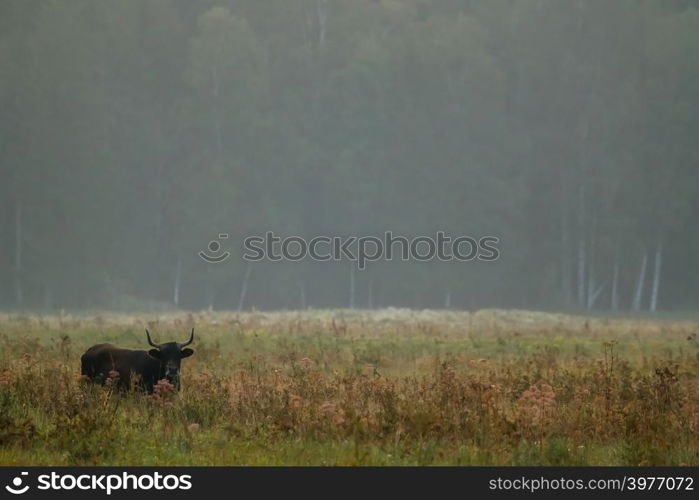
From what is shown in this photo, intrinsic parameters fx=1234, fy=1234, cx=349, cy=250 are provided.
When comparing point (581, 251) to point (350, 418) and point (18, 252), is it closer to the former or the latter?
point (18, 252)

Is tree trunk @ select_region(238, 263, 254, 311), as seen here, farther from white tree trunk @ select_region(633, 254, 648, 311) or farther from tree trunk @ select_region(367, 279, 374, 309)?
white tree trunk @ select_region(633, 254, 648, 311)

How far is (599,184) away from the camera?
59.4m

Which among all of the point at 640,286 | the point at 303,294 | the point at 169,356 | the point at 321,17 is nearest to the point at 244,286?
the point at 303,294

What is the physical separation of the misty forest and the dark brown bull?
39.4 m

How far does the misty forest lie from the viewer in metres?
56.1

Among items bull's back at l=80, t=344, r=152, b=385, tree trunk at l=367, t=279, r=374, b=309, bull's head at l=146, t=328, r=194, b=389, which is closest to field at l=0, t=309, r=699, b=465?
bull's head at l=146, t=328, r=194, b=389

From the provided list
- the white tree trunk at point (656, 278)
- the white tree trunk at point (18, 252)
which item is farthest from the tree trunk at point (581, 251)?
the white tree trunk at point (18, 252)

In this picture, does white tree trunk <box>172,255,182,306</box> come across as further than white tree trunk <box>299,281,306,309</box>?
No

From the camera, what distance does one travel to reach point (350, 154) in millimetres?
58656

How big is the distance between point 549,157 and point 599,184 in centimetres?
365

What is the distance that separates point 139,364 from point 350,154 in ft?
142

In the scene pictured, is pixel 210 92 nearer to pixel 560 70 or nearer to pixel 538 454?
pixel 560 70

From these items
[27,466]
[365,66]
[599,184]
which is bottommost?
[27,466]
